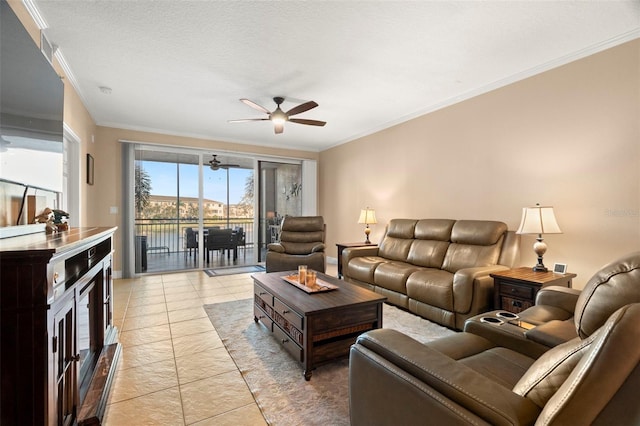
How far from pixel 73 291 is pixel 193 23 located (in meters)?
2.05

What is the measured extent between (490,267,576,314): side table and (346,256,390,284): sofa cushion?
4.52ft

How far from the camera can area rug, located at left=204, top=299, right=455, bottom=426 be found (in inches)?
67.0

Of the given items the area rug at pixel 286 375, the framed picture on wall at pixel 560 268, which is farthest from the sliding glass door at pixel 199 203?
the framed picture on wall at pixel 560 268

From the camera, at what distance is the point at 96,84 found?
3.45 metres

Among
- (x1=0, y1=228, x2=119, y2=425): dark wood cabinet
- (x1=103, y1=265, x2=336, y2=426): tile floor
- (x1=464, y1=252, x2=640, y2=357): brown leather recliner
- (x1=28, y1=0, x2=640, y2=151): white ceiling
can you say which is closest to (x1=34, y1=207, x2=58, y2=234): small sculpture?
(x1=0, y1=228, x2=119, y2=425): dark wood cabinet

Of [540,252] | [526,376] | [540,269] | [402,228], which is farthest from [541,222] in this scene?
[526,376]

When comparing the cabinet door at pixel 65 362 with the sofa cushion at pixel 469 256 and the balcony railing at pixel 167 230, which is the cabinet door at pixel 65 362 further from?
the balcony railing at pixel 167 230

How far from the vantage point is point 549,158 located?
9.95 ft

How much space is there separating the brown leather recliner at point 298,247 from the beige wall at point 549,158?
1411 mm

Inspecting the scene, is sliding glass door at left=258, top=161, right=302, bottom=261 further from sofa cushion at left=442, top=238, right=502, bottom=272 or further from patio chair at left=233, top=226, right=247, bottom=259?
sofa cushion at left=442, top=238, right=502, bottom=272

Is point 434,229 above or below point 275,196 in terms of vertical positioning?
below

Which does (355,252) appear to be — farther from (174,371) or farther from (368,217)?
(174,371)

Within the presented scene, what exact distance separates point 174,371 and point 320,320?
3.66ft

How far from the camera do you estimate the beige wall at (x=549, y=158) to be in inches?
101
